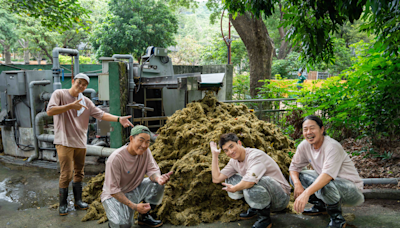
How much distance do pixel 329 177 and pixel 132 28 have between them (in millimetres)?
17811

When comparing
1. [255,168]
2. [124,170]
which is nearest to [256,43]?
[255,168]

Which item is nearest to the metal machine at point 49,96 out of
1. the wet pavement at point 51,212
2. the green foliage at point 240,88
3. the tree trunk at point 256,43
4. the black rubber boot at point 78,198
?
the wet pavement at point 51,212

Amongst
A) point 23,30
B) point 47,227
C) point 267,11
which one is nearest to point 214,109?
point 267,11

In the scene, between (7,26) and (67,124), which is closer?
(67,124)

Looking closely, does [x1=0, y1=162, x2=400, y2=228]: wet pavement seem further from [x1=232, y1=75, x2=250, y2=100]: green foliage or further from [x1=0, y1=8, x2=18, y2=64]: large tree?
[x1=0, y1=8, x2=18, y2=64]: large tree

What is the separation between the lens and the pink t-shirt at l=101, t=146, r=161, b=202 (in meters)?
3.43

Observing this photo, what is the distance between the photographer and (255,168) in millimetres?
3502

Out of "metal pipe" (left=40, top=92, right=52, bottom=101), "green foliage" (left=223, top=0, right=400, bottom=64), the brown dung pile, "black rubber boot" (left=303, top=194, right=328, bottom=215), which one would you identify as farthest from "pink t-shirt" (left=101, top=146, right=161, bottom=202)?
"metal pipe" (left=40, top=92, right=52, bottom=101)

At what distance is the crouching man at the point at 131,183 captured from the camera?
3.43m

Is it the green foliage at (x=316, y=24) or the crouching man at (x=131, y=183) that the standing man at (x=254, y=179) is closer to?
the crouching man at (x=131, y=183)

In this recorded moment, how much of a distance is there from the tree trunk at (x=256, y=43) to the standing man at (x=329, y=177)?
786 cm

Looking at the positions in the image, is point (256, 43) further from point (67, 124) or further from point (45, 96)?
point (67, 124)

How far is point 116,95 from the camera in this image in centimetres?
680

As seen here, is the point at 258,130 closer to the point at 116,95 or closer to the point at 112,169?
the point at 112,169
